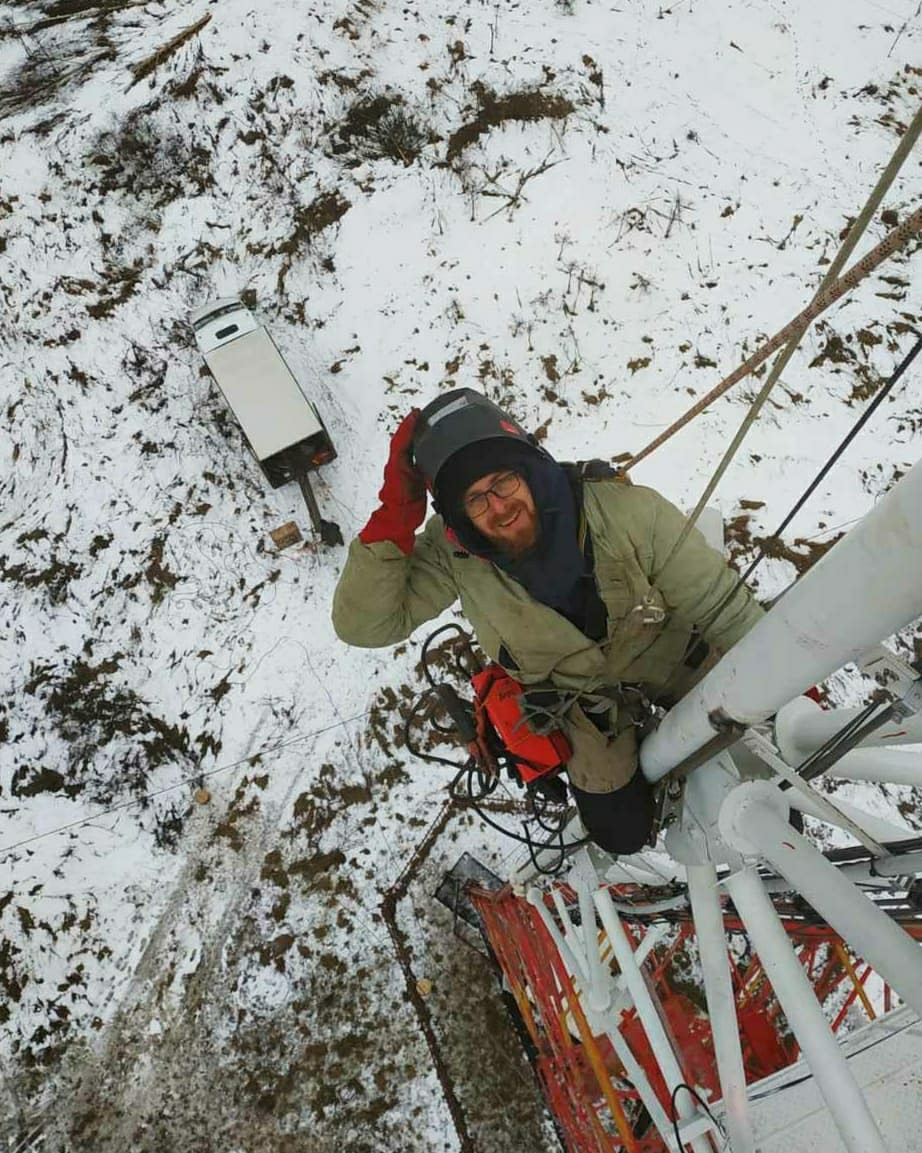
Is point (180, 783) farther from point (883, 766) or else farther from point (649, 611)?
point (883, 766)

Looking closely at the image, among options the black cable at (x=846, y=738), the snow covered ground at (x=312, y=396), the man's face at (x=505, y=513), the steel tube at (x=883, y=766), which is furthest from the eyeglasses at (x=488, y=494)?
the snow covered ground at (x=312, y=396)

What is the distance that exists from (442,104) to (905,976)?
10.6m

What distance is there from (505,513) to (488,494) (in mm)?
95

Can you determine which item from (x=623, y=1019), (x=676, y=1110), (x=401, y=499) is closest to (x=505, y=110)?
(x=401, y=499)

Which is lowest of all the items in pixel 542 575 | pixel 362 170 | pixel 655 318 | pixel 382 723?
pixel 542 575

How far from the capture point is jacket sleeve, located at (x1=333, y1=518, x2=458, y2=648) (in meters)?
3.05

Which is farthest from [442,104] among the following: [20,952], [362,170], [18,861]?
[20,952]

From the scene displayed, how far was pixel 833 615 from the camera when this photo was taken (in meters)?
1.39

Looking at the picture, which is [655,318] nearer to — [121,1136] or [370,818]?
[370,818]

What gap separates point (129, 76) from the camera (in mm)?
9562

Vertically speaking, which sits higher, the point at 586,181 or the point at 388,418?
the point at 586,181

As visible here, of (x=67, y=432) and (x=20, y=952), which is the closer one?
(x=20, y=952)

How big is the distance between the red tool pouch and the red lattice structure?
1529 millimetres

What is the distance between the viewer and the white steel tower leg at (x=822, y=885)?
1852 mm
